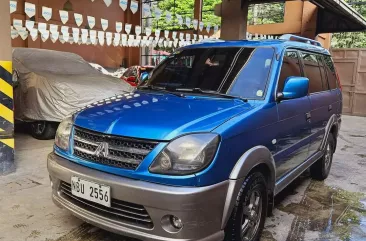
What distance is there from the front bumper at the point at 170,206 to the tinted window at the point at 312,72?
2.20 metres

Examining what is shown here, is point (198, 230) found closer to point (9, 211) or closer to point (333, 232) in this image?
point (333, 232)

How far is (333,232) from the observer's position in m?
3.12

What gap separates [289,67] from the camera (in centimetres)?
329

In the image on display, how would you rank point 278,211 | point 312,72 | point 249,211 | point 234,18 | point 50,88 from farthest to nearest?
point 234,18 → point 50,88 → point 312,72 → point 278,211 → point 249,211

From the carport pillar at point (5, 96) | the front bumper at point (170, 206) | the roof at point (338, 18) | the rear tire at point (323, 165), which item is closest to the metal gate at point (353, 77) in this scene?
the roof at point (338, 18)

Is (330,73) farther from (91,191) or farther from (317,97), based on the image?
(91,191)

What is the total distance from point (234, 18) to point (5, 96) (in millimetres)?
6434

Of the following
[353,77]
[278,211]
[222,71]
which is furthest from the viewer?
[353,77]

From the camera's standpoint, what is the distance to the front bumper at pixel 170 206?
6.52 ft

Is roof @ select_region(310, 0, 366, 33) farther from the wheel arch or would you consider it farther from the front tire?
the front tire

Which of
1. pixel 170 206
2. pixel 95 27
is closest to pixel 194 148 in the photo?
pixel 170 206

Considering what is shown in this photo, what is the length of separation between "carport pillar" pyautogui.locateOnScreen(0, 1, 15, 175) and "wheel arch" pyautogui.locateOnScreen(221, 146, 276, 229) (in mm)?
3258

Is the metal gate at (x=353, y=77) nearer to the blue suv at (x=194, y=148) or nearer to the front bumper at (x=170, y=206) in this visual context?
the blue suv at (x=194, y=148)

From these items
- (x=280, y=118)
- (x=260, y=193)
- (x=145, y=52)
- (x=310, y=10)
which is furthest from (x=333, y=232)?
(x=145, y=52)
